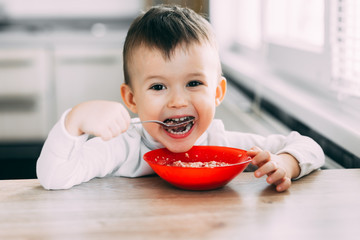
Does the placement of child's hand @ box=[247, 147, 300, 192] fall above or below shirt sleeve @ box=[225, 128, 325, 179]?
above

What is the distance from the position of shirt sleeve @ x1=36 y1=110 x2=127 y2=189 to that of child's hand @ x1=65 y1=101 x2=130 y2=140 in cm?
3

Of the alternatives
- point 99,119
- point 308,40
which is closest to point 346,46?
point 308,40

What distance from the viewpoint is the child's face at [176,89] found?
963 millimetres

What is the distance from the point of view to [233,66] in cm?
249

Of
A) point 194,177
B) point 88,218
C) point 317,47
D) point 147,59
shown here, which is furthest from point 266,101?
point 88,218

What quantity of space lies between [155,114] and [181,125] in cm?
6

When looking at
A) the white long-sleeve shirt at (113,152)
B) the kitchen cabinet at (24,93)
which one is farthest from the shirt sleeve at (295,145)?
the kitchen cabinet at (24,93)

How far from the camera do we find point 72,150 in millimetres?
912

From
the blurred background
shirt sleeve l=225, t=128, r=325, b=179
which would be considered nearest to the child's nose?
shirt sleeve l=225, t=128, r=325, b=179

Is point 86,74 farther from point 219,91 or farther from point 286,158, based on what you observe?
point 286,158

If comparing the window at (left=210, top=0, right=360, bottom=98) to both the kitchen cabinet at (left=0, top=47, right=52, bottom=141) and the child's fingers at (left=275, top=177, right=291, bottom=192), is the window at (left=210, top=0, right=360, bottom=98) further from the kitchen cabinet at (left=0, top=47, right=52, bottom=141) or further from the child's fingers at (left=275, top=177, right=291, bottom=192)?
the kitchen cabinet at (left=0, top=47, right=52, bottom=141)

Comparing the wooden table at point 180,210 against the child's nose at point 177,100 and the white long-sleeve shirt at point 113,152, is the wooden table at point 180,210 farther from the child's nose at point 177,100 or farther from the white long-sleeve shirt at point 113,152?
the child's nose at point 177,100

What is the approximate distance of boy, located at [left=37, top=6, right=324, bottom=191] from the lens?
86 cm

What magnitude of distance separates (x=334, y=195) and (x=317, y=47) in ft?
3.34
